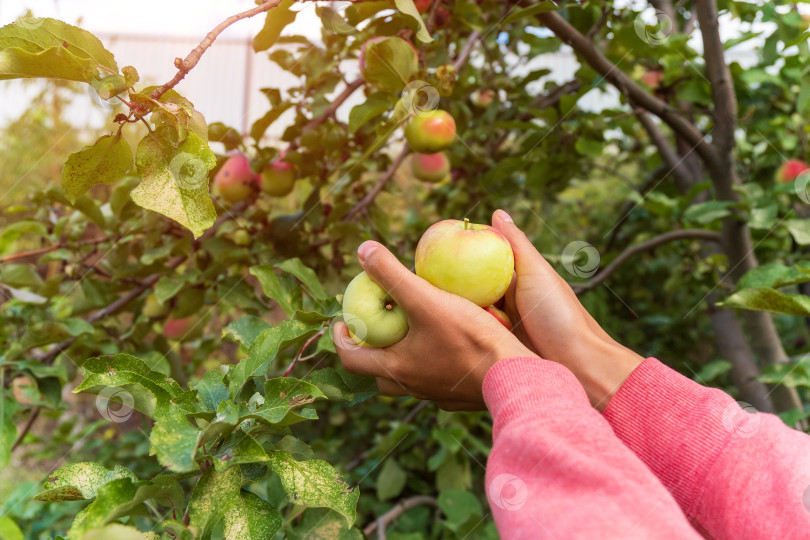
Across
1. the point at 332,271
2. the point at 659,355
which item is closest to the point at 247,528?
the point at 332,271

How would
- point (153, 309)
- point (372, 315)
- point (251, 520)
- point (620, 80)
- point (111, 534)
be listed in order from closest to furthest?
point (111, 534) → point (251, 520) → point (372, 315) → point (620, 80) → point (153, 309)

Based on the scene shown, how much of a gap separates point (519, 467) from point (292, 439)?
25cm

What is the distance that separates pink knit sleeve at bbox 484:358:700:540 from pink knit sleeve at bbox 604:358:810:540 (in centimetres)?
15

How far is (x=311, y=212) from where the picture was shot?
3.92ft

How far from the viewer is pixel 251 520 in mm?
530

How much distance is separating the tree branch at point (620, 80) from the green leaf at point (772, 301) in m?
0.51

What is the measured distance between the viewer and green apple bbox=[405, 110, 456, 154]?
1019 millimetres

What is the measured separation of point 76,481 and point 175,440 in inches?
4.9

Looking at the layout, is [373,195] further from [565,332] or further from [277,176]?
[565,332]

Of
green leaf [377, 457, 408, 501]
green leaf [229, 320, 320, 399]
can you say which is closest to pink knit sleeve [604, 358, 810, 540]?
green leaf [229, 320, 320, 399]

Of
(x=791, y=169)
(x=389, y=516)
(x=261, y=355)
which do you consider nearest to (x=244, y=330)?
(x=261, y=355)

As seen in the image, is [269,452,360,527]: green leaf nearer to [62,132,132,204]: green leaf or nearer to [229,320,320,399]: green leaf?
[229,320,320,399]: green leaf

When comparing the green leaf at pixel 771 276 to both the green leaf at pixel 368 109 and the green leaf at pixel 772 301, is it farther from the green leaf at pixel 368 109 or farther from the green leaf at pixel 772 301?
the green leaf at pixel 368 109

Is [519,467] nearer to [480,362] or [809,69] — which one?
[480,362]
